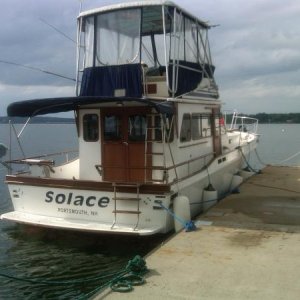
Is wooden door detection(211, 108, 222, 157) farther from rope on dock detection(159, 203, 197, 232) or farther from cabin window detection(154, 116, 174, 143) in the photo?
rope on dock detection(159, 203, 197, 232)

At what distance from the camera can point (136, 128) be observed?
9.55 m

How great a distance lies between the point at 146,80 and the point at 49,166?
9.46 feet

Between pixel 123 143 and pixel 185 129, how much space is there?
Result: 1.51 meters

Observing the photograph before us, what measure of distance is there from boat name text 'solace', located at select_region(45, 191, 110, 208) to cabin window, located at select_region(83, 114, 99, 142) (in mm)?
1525

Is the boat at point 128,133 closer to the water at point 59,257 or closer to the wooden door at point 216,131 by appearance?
the water at point 59,257

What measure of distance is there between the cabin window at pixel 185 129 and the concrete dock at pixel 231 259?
1.64 m

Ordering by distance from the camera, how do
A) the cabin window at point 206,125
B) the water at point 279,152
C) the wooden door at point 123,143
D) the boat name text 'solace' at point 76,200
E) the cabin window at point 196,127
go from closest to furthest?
the boat name text 'solace' at point 76,200, the wooden door at point 123,143, the cabin window at point 196,127, the cabin window at point 206,125, the water at point 279,152

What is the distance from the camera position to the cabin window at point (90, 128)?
989 cm

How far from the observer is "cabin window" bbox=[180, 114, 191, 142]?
32.9 ft

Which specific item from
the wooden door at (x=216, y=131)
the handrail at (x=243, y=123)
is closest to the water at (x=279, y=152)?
the handrail at (x=243, y=123)

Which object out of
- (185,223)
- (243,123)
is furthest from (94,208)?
(243,123)

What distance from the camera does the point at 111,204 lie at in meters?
8.61

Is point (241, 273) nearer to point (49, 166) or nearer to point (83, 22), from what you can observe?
point (49, 166)

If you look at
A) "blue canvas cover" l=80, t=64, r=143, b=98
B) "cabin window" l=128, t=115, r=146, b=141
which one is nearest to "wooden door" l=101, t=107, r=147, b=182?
"cabin window" l=128, t=115, r=146, b=141
